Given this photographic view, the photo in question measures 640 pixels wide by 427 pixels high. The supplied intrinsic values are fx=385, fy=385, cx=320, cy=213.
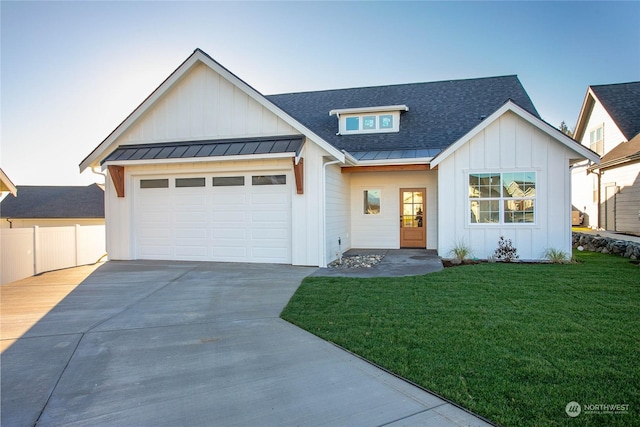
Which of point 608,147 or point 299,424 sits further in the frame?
point 608,147

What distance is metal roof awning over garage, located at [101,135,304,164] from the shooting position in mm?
10305

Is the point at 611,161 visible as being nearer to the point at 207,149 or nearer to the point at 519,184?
the point at 519,184

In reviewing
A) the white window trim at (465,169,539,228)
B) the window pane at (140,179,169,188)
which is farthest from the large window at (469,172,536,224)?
the window pane at (140,179,169,188)

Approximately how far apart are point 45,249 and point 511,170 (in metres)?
13.2

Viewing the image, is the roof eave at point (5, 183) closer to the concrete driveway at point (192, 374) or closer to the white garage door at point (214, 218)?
the white garage door at point (214, 218)

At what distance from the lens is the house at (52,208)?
99.3 ft

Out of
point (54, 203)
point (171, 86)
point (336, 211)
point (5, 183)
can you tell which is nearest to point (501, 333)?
point (336, 211)

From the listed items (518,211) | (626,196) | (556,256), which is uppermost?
(626,196)

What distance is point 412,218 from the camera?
14477mm

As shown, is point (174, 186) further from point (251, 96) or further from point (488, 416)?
point (488, 416)

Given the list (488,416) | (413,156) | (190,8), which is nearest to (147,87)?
(190,8)

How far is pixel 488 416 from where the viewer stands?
10.2 feet

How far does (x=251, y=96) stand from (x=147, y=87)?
471 centimetres

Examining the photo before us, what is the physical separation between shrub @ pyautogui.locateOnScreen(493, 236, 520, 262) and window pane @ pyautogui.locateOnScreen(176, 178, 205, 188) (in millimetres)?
8845
